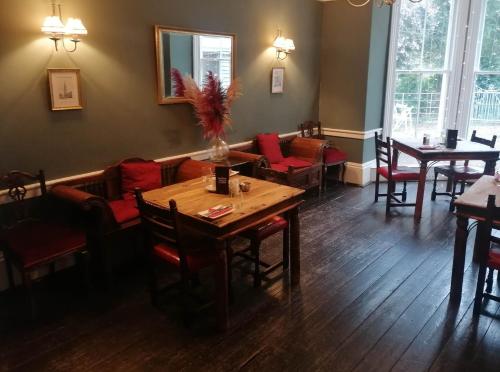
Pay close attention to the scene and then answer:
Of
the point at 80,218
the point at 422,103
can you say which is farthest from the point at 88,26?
the point at 422,103

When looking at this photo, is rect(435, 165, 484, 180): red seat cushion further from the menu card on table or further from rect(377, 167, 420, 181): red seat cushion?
the menu card on table

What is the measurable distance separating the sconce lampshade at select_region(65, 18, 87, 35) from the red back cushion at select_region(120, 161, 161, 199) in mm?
1096

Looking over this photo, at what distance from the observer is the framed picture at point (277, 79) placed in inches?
209

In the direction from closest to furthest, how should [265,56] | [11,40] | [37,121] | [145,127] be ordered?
[11,40]
[37,121]
[145,127]
[265,56]

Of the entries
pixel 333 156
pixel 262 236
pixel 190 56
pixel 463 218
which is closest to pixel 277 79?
pixel 333 156

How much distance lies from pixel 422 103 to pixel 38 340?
5.54m

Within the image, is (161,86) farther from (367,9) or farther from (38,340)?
(367,9)

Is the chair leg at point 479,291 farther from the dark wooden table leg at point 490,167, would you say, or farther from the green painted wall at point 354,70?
the green painted wall at point 354,70

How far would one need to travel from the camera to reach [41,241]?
2.88 m

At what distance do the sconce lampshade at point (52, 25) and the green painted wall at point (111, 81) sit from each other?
0.11m

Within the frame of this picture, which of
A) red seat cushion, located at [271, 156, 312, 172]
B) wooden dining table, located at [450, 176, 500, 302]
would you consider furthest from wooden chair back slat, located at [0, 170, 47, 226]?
wooden dining table, located at [450, 176, 500, 302]

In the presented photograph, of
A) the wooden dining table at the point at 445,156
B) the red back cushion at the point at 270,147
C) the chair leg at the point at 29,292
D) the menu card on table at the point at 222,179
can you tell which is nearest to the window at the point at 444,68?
the wooden dining table at the point at 445,156

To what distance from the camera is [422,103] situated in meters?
6.11

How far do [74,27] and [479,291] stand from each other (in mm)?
3326
